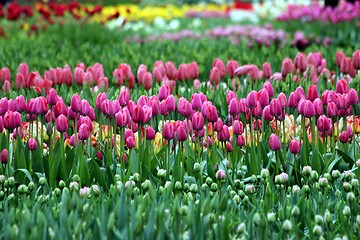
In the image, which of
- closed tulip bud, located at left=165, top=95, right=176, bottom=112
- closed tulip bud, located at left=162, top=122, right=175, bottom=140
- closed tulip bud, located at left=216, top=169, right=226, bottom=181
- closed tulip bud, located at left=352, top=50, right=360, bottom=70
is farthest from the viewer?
closed tulip bud, located at left=352, top=50, right=360, bottom=70

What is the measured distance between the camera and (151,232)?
8.71 ft

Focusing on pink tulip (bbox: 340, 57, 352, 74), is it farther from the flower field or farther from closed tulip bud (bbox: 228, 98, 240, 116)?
closed tulip bud (bbox: 228, 98, 240, 116)

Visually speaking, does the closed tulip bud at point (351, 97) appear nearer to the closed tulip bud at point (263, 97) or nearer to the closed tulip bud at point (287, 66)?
the closed tulip bud at point (263, 97)

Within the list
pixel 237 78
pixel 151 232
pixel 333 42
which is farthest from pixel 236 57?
pixel 151 232

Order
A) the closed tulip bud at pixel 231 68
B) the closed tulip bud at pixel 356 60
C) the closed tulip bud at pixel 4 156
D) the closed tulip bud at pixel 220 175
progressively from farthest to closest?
the closed tulip bud at pixel 231 68
the closed tulip bud at pixel 356 60
the closed tulip bud at pixel 4 156
the closed tulip bud at pixel 220 175

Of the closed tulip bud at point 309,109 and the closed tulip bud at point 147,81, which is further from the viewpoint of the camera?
the closed tulip bud at point 147,81

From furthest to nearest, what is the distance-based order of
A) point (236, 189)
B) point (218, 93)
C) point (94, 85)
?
point (94, 85) → point (218, 93) → point (236, 189)

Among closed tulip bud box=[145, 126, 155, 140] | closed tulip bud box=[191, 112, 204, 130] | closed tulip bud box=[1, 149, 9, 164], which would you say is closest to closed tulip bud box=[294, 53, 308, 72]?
closed tulip bud box=[191, 112, 204, 130]

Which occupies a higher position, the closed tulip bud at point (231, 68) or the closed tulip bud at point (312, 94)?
the closed tulip bud at point (312, 94)

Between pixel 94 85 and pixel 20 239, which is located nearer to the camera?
pixel 20 239

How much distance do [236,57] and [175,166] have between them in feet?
14.5

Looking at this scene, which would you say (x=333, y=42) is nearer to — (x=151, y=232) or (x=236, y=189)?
(x=236, y=189)

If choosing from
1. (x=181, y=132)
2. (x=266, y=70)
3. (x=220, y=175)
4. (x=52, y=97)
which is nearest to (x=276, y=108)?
(x=181, y=132)

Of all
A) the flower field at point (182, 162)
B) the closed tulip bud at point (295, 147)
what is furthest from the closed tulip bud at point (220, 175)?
the closed tulip bud at point (295, 147)
